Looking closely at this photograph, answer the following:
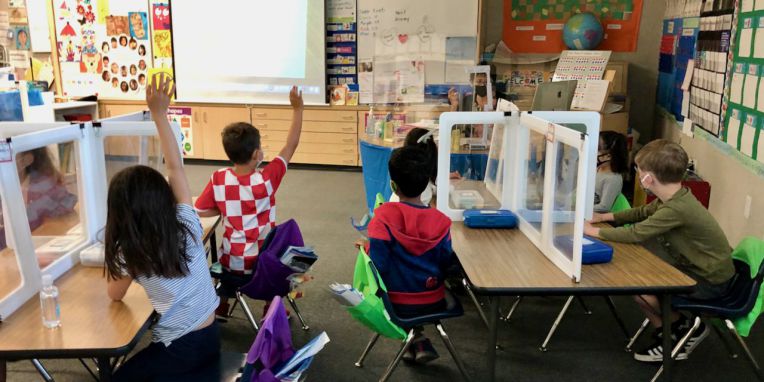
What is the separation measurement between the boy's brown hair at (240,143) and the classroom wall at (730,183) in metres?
2.85

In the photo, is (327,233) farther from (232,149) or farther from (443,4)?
(443,4)

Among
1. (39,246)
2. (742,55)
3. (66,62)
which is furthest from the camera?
(66,62)

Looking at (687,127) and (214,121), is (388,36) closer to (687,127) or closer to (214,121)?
(214,121)

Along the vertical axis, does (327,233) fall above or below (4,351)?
below

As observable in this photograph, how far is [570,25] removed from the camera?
5836mm

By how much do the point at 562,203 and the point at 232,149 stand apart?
139 centimetres

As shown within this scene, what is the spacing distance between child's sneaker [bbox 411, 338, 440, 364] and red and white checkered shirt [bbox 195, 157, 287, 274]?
0.80 meters

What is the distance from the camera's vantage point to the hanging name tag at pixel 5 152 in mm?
1614

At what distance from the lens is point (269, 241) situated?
236 cm

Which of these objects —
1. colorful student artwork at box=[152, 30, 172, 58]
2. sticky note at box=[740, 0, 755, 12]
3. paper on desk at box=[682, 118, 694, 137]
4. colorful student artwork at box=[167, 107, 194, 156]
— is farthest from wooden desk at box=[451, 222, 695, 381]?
colorful student artwork at box=[152, 30, 172, 58]

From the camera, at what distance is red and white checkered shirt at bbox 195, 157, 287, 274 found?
2498 millimetres

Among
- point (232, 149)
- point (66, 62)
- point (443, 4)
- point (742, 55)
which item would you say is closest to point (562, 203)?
point (232, 149)

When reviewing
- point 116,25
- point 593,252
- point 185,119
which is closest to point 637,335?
point 593,252

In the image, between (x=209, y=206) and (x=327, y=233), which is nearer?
(x=209, y=206)
